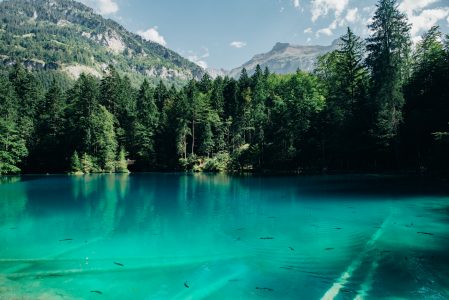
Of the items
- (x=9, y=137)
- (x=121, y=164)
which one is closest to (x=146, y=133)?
(x=121, y=164)

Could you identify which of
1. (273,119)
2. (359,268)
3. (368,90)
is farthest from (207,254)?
(273,119)

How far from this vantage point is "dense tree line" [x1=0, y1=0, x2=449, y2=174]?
156 feet

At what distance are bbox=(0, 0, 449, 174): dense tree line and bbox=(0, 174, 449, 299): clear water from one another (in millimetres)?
24385

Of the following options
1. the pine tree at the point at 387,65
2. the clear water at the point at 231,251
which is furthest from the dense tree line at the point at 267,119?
the clear water at the point at 231,251

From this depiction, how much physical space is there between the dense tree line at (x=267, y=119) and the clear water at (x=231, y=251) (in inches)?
960

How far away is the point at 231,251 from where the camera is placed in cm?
1377

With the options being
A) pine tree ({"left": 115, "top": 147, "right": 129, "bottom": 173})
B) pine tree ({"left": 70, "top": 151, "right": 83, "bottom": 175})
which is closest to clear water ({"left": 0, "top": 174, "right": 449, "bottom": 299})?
pine tree ({"left": 70, "top": 151, "right": 83, "bottom": 175})

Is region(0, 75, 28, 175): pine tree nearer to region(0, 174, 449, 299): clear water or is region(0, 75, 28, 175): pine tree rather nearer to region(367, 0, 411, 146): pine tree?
region(0, 174, 449, 299): clear water

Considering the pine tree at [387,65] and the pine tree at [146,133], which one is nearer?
the pine tree at [387,65]

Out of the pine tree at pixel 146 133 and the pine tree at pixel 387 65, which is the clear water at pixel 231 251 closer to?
the pine tree at pixel 387 65

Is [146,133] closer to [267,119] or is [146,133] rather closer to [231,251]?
[267,119]

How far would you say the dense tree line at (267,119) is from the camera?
4744cm

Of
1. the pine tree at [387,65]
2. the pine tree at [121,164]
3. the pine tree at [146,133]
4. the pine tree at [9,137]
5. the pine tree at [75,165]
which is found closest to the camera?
the pine tree at [387,65]

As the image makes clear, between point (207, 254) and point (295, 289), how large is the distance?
4.53m
